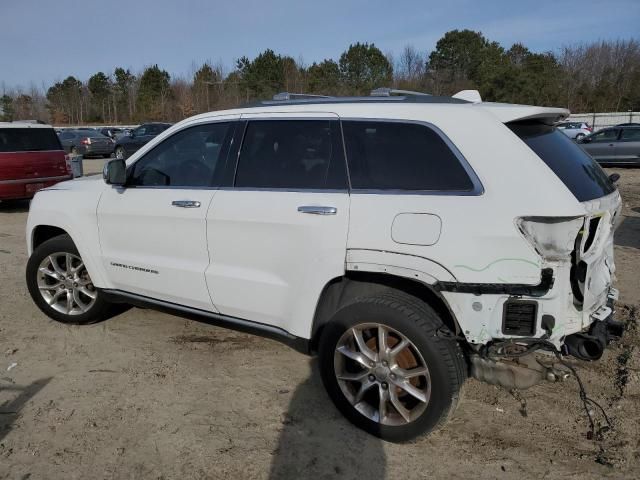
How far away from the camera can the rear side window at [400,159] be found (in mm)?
2854

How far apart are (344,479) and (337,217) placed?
1.41 meters

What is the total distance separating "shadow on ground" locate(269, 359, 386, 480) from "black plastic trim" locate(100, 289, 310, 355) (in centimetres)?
40

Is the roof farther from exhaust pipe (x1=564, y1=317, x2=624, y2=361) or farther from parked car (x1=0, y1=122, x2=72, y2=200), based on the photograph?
parked car (x1=0, y1=122, x2=72, y2=200)

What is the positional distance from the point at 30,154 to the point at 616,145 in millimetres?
17062

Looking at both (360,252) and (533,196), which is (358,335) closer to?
(360,252)

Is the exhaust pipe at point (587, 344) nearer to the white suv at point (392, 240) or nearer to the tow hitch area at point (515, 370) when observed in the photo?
the white suv at point (392, 240)

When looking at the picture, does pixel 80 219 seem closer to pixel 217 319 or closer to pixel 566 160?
pixel 217 319

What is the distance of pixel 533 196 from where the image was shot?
8.63ft

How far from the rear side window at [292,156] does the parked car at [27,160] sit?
323 inches

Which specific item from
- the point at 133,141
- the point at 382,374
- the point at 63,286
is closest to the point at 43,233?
the point at 63,286

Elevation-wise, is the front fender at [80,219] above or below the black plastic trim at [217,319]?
above

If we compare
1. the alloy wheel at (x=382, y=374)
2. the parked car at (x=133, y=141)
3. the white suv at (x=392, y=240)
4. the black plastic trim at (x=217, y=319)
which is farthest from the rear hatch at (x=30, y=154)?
the parked car at (x=133, y=141)

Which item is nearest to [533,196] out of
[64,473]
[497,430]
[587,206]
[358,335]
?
[587,206]

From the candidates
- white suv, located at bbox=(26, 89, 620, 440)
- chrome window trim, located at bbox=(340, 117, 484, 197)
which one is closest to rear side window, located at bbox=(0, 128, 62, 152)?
white suv, located at bbox=(26, 89, 620, 440)
